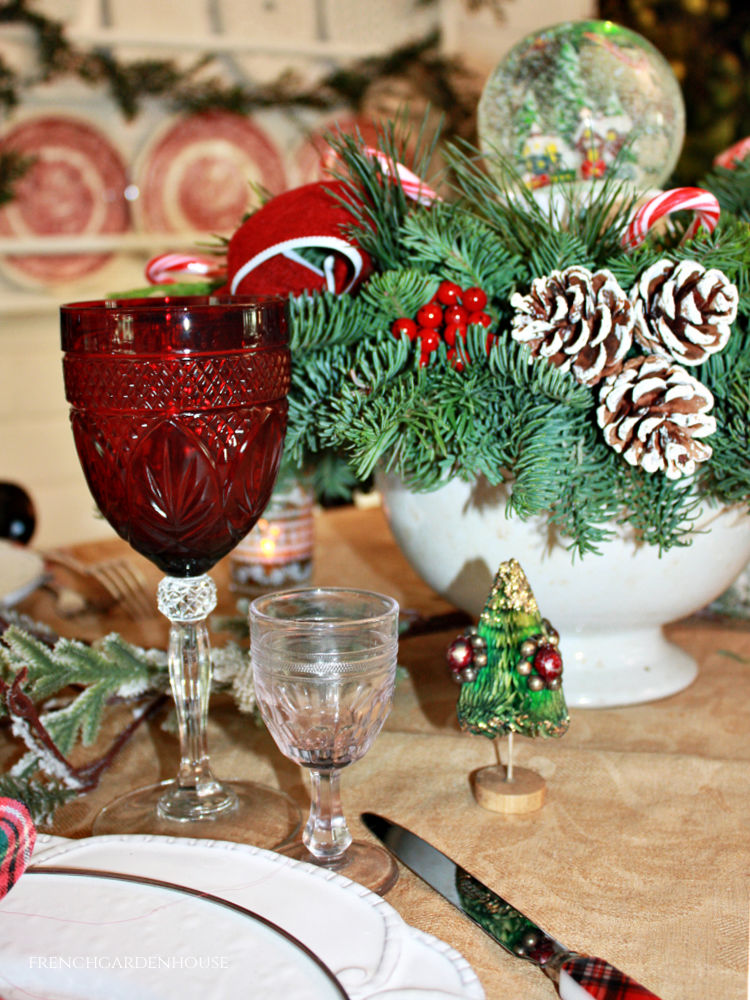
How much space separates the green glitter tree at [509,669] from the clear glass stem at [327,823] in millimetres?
82

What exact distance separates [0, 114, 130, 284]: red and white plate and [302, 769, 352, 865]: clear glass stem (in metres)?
2.31

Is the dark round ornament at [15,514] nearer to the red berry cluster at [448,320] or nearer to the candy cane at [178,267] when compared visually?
the candy cane at [178,267]

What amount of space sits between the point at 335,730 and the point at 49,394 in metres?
2.38

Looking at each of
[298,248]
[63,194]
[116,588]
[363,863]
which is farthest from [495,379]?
[63,194]

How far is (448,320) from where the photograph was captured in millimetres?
525

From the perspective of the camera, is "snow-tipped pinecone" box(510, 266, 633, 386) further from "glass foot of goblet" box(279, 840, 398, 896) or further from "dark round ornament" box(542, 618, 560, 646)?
"glass foot of goblet" box(279, 840, 398, 896)

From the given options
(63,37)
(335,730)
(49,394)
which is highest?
(63,37)

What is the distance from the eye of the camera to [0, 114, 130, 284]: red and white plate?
95.3 inches

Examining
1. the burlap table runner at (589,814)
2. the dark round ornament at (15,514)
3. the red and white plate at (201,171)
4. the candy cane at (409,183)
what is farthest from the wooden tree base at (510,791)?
the red and white plate at (201,171)

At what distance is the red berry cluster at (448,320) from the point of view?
0.52 m

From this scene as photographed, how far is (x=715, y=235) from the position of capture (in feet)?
1.70

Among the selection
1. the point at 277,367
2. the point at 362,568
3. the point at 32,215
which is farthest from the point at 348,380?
the point at 32,215

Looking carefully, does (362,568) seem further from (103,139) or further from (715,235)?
(103,139)

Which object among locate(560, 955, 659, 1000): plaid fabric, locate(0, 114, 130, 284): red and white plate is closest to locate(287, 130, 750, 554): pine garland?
locate(560, 955, 659, 1000): plaid fabric
